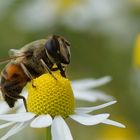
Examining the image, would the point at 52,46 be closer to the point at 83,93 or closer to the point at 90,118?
the point at 90,118

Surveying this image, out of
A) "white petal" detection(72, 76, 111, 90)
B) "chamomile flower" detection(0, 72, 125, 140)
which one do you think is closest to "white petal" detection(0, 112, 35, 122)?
"chamomile flower" detection(0, 72, 125, 140)

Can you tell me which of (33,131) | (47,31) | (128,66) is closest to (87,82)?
(33,131)

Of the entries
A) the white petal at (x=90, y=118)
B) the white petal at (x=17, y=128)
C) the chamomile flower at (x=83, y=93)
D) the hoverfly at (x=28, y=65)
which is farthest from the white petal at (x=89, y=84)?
the white petal at (x=17, y=128)

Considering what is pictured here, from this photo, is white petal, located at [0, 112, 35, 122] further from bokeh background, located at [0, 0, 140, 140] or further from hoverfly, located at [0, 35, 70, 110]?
bokeh background, located at [0, 0, 140, 140]

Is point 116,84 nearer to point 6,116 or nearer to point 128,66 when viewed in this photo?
point 128,66

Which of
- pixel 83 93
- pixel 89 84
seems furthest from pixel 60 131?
pixel 89 84

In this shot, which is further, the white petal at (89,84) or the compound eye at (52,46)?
the white petal at (89,84)

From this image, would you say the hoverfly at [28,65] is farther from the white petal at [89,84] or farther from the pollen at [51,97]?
the white petal at [89,84]
